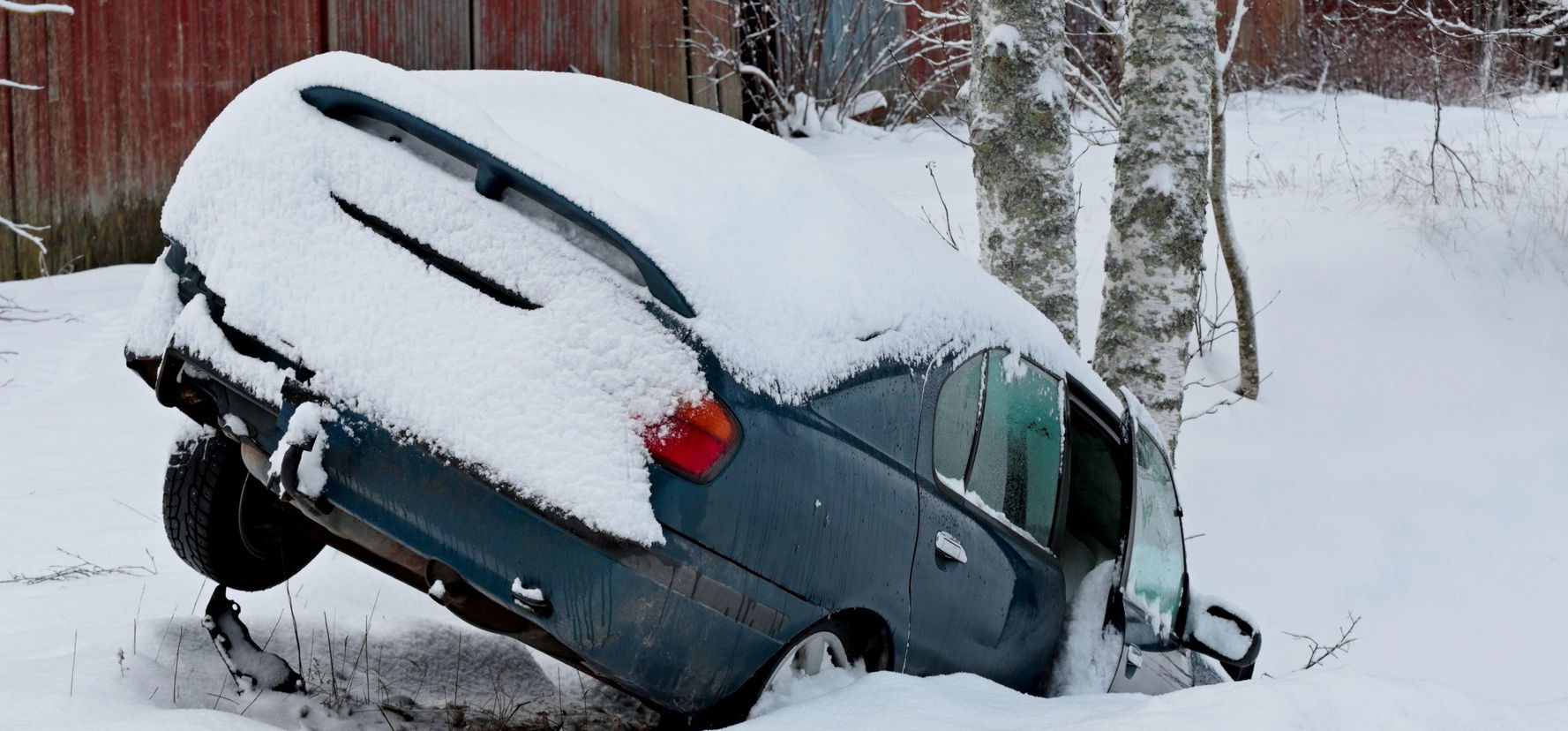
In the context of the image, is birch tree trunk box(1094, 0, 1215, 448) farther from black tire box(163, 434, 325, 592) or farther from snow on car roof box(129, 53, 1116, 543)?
black tire box(163, 434, 325, 592)

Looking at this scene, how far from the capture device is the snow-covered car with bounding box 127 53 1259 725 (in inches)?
101

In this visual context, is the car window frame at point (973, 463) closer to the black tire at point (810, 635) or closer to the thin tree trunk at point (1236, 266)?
the black tire at point (810, 635)

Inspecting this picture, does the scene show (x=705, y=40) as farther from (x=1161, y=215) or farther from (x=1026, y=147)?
(x=1026, y=147)

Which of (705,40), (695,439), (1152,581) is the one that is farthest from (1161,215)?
(705,40)

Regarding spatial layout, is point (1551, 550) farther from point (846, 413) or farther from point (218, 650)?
point (218, 650)

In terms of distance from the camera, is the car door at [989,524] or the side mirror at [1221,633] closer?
the car door at [989,524]

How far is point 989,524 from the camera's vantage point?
339cm

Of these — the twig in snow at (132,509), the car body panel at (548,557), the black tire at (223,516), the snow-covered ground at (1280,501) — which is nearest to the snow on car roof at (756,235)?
the car body panel at (548,557)

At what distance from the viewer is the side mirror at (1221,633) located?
4266 mm

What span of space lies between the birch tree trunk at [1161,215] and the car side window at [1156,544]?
5.70ft

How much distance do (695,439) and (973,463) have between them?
3.40 feet

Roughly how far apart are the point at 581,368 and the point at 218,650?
1476 millimetres

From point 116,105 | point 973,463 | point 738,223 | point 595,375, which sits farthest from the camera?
point 116,105

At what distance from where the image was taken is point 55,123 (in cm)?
913
